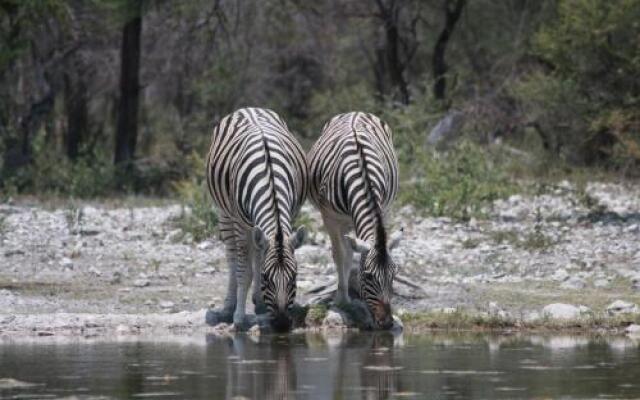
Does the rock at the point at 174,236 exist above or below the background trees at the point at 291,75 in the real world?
below

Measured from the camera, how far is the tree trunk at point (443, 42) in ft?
115

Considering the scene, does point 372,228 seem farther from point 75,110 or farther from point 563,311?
point 75,110

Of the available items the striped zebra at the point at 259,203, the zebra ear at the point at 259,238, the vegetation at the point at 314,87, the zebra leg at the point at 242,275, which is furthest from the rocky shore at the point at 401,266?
the zebra ear at the point at 259,238

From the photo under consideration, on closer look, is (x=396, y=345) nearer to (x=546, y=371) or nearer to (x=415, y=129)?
(x=546, y=371)

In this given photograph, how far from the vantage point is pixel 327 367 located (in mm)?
10367

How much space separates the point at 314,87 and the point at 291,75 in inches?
36.0

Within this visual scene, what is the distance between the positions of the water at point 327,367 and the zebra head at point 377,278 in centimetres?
29

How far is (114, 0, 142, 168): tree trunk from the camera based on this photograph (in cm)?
3045

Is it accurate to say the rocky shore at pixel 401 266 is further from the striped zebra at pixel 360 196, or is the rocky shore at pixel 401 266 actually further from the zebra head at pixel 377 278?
the zebra head at pixel 377 278

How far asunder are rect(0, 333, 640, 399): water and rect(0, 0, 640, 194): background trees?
12.3m

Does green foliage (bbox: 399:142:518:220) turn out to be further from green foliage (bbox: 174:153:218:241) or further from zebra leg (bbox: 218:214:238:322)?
zebra leg (bbox: 218:214:238:322)

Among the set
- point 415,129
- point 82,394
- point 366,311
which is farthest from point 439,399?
point 415,129

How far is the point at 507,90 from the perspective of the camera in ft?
103

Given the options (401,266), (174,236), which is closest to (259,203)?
(401,266)
